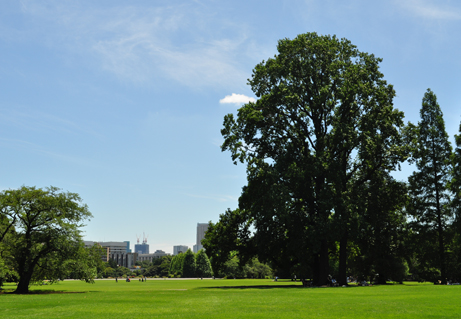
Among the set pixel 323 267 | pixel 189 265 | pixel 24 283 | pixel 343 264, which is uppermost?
pixel 343 264

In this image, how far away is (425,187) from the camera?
47875 millimetres

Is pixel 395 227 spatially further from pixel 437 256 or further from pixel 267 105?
pixel 267 105

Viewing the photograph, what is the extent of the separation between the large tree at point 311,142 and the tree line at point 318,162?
10 cm

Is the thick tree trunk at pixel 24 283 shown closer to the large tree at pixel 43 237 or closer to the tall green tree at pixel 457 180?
the large tree at pixel 43 237

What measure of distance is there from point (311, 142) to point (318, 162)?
5.02 m

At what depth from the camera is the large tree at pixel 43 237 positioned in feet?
127

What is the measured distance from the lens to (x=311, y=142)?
39656 mm

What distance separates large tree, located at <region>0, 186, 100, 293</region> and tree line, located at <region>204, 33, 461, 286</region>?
1475cm

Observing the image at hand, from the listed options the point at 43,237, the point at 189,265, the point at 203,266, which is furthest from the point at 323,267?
the point at 189,265

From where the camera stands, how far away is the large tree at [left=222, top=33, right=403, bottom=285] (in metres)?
35.2

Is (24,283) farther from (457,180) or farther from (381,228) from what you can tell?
(457,180)

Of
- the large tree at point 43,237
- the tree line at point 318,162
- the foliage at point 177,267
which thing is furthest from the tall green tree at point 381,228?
the foliage at point 177,267

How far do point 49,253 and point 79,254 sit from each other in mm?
2906

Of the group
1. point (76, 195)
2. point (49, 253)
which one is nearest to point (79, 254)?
point (49, 253)
